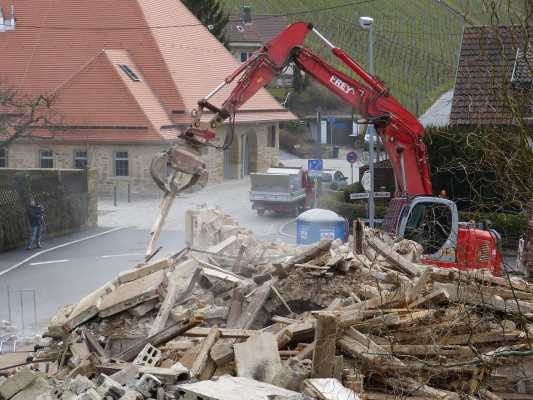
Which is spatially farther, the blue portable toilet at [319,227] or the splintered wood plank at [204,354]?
the blue portable toilet at [319,227]

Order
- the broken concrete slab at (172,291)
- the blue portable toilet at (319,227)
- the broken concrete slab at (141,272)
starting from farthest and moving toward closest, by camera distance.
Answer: the blue portable toilet at (319,227)
the broken concrete slab at (141,272)
the broken concrete slab at (172,291)

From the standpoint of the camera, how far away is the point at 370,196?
1110 inches

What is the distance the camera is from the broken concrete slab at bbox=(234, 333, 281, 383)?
12.1 m

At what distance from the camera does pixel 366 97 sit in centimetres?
2164

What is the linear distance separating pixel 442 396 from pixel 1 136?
33242mm

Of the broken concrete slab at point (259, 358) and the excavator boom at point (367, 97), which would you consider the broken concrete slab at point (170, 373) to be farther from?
the excavator boom at point (367, 97)

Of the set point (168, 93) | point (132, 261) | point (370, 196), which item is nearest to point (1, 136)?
point (168, 93)

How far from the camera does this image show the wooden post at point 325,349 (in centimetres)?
1171

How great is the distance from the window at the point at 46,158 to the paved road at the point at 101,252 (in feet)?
10.7

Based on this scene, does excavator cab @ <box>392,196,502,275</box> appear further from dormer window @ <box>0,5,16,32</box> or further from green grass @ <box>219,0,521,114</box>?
green grass @ <box>219,0,521,114</box>

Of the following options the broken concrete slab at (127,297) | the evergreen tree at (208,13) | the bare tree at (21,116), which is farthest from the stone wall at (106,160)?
A: the broken concrete slab at (127,297)

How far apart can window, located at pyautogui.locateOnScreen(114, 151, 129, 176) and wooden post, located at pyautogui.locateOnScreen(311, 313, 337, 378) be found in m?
35.7

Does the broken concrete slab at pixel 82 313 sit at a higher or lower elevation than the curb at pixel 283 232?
higher

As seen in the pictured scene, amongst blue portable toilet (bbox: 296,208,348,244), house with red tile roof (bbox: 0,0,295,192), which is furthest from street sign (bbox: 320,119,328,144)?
blue portable toilet (bbox: 296,208,348,244)
